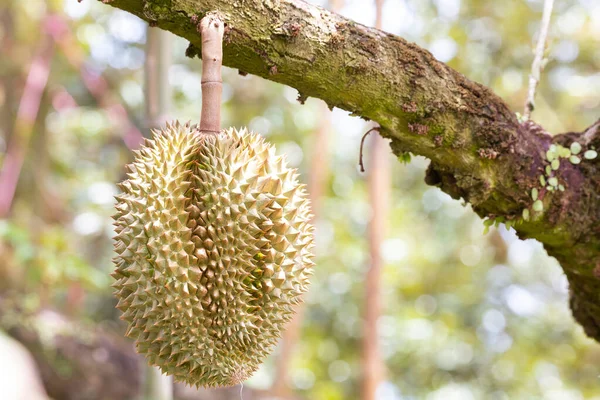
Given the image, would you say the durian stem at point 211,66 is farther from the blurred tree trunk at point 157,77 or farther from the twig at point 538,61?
the blurred tree trunk at point 157,77

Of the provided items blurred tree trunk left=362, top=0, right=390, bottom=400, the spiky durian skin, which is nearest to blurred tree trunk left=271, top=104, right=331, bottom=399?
blurred tree trunk left=362, top=0, right=390, bottom=400

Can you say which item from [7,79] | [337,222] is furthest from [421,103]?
[337,222]

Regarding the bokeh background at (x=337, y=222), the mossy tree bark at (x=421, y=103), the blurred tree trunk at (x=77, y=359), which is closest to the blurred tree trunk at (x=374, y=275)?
the bokeh background at (x=337, y=222)

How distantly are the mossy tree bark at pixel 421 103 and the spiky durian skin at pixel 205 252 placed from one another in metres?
0.19

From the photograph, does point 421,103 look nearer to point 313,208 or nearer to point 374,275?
point 374,275

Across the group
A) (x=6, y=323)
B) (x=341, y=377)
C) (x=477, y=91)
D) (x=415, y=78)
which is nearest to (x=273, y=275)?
(x=415, y=78)

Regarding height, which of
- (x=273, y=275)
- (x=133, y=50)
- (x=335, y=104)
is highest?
(x=133, y=50)

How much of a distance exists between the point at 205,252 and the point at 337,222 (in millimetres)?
5451

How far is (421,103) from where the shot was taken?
1.26m

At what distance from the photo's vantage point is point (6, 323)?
11.9 ft

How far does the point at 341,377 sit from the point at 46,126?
13.5 feet

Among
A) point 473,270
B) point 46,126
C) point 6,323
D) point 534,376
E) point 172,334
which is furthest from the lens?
point 473,270

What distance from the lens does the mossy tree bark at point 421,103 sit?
1104 millimetres

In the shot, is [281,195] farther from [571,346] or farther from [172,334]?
[571,346]
